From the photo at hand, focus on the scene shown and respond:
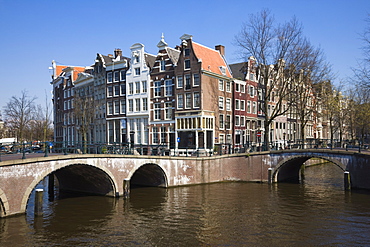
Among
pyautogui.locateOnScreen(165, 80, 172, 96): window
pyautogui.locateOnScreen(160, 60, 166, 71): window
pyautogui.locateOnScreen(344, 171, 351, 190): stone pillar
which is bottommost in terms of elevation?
pyautogui.locateOnScreen(344, 171, 351, 190): stone pillar

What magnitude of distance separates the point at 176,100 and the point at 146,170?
533 inches

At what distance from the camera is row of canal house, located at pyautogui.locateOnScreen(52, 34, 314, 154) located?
4088 centimetres

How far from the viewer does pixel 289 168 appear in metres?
35.6

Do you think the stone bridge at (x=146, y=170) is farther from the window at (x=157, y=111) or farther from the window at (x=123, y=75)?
the window at (x=123, y=75)

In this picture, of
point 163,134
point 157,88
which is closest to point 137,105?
A: point 157,88

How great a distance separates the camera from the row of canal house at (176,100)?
40.9m

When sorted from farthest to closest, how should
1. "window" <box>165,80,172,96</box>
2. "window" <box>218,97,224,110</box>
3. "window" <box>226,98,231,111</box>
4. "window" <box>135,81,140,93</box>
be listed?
1. "window" <box>135,81,140,93</box>
2. "window" <box>226,98,231,111</box>
3. "window" <box>165,80,172,96</box>
4. "window" <box>218,97,224,110</box>

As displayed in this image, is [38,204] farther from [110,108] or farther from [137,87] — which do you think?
[110,108]

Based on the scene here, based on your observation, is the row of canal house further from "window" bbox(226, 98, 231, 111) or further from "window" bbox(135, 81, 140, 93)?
"window" bbox(135, 81, 140, 93)

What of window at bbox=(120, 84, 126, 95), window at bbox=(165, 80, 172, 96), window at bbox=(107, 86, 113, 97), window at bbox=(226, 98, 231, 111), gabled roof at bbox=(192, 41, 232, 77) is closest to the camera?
gabled roof at bbox=(192, 41, 232, 77)

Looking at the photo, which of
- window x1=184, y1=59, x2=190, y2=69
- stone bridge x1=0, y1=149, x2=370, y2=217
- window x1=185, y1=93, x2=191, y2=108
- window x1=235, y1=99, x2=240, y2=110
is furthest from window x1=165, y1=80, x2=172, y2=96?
stone bridge x1=0, y1=149, x2=370, y2=217

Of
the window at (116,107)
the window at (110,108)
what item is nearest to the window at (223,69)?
the window at (116,107)

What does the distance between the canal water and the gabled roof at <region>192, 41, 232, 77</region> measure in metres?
18.2

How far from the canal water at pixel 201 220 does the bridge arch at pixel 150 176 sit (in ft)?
6.84
